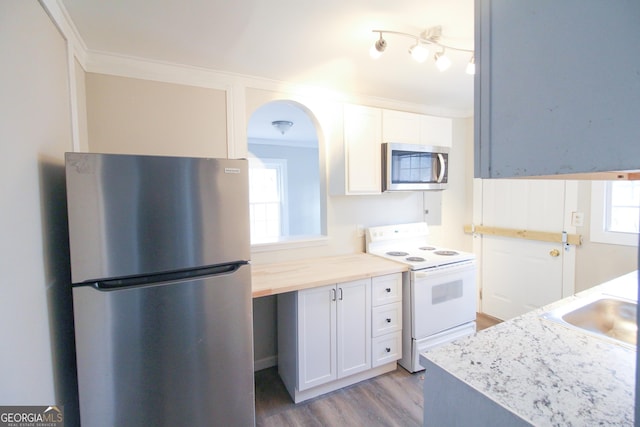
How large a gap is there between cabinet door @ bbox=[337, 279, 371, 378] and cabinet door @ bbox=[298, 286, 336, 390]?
0.18ft

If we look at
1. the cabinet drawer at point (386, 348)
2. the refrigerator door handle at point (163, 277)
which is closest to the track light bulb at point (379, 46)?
the refrigerator door handle at point (163, 277)

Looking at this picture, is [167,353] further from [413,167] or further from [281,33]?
[413,167]

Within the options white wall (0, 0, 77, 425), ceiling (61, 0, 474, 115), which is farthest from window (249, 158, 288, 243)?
white wall (0, 0, 77, 425)

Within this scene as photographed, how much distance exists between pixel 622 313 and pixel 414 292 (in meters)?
1.13

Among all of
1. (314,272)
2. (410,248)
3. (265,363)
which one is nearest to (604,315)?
(314,272)

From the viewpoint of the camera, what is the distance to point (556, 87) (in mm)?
530

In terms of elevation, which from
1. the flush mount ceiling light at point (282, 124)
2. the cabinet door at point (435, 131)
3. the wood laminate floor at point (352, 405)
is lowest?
the wood laminate floor at point (352, 405)

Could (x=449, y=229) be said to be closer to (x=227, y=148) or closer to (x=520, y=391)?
(x=227, y=148)

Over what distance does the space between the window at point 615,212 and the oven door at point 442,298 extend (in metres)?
1.03

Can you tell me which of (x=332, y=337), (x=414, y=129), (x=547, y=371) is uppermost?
(x=414, y=129)

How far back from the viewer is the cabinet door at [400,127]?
8.33 feet

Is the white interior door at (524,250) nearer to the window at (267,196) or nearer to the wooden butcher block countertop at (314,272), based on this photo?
the wooden butcher block countertop at (314,272)

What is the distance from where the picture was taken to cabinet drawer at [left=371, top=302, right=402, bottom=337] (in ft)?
7.23

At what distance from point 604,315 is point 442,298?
110cm
